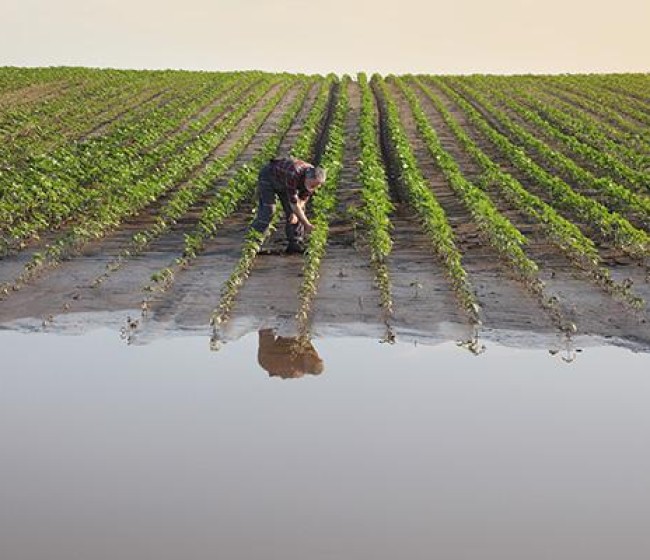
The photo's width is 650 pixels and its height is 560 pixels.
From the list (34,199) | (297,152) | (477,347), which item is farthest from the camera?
(297,152)

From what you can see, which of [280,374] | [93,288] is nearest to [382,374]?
[280,374]

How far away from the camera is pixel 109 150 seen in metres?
24.3

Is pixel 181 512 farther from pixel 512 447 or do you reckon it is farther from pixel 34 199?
pixel 34 199

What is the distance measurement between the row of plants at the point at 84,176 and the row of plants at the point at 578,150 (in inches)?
360

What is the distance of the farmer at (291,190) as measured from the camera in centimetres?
1283

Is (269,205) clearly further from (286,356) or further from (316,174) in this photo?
(286,356)

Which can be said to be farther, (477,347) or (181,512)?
(477,347)

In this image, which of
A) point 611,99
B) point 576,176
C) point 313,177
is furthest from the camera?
point 611,99

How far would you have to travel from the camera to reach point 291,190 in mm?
13008

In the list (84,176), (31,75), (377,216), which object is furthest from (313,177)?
(31,75)

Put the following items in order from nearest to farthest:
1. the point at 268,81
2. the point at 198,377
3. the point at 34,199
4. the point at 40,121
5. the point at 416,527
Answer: the point at 416,527, the point at 198,377, the point at 34,199, the point at 40,121, the point at 268,81

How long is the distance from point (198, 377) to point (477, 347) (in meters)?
2.55

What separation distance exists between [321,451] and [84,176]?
14.6 meters

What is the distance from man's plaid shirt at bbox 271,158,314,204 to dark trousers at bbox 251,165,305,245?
13 centimetres
